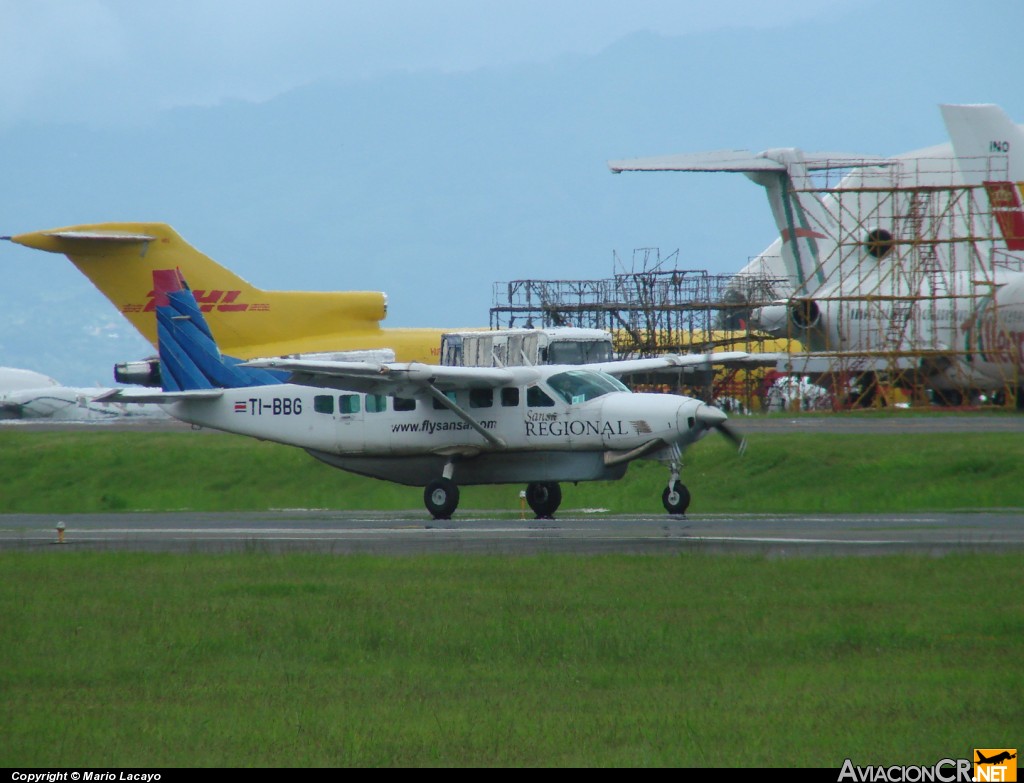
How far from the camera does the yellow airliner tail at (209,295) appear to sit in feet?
120

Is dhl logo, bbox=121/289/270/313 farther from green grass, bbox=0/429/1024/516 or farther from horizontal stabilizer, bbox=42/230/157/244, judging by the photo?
green grass, bbox=0/429/1024/516

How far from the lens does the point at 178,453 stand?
39.7m

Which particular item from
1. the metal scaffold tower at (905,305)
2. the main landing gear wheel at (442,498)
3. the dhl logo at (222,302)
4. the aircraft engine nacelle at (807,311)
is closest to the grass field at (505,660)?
the main landing gear wheel at (442,498)

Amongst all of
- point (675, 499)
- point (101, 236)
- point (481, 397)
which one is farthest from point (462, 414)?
point (101, 236)

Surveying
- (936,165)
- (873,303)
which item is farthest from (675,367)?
(936,165)

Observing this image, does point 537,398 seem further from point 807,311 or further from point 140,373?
point 807,311

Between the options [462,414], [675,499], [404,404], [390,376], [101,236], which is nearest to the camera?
[675,499]

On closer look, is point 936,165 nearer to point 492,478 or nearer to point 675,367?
point 675,367

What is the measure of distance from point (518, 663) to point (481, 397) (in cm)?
1588

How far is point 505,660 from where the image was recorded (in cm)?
994

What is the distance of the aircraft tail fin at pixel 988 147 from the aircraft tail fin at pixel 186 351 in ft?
104

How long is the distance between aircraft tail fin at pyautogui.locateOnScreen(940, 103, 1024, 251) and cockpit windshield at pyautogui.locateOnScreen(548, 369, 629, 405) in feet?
98.5

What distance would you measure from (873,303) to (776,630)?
42858 mm

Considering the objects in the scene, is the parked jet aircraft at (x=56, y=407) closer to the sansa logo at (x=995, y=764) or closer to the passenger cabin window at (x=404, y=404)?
the passenger cabin window at (x=404, y=404)
